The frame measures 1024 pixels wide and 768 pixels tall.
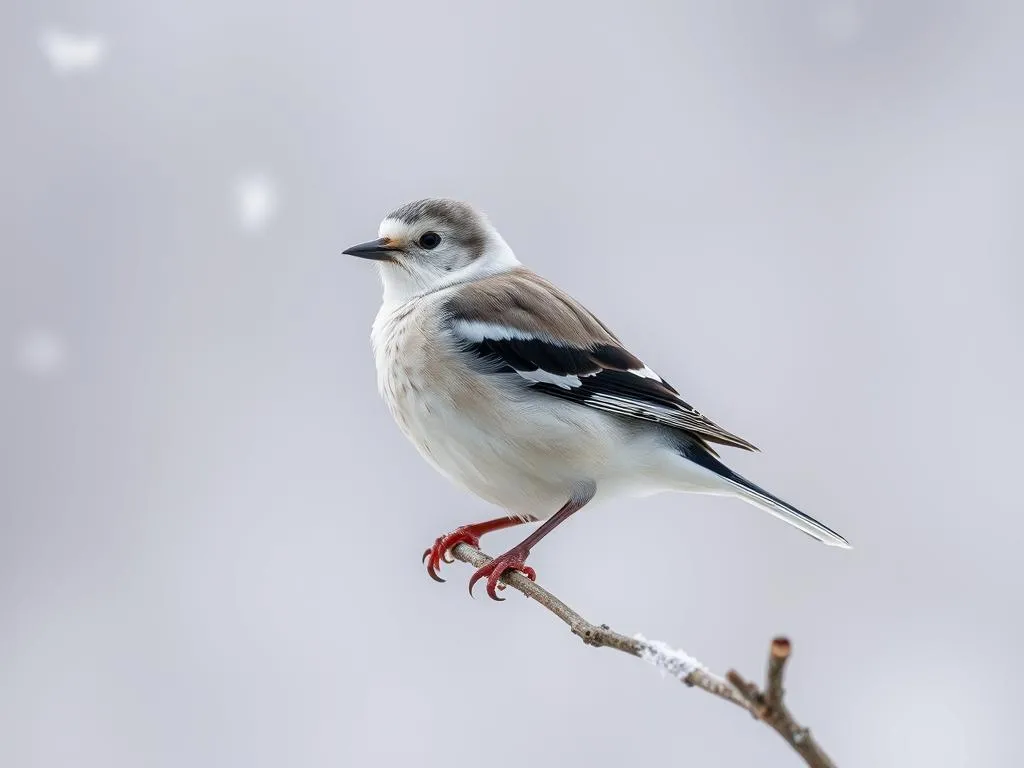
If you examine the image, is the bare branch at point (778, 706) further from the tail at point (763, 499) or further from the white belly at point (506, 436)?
the white belly at point (506, 436)

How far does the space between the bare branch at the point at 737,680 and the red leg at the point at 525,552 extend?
0.76 metres

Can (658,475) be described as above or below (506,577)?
above

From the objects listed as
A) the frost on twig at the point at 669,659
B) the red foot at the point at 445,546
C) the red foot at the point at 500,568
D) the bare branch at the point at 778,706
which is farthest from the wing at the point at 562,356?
the bare branch at the point at 778,706

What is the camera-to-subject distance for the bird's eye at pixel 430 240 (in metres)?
2.46

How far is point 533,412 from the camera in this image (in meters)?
2.13

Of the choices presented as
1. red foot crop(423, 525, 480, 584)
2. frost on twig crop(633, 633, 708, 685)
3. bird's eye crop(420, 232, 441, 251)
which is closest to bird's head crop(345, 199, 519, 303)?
bird's eye crop(420, 232, 441, 251)

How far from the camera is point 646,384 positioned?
7.32 feet

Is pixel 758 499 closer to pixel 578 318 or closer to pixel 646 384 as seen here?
pixel 646 384

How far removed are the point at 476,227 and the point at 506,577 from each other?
0.88 metres

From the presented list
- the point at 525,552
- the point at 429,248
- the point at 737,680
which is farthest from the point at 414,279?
the point at 737,680

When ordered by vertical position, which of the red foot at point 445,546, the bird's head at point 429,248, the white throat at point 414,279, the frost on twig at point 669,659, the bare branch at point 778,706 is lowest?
the bare branch at point 778,706

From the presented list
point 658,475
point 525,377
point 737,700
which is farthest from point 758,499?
point 737,700

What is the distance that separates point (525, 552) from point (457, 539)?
0.96 ft

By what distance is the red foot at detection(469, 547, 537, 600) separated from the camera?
207 centimetres
